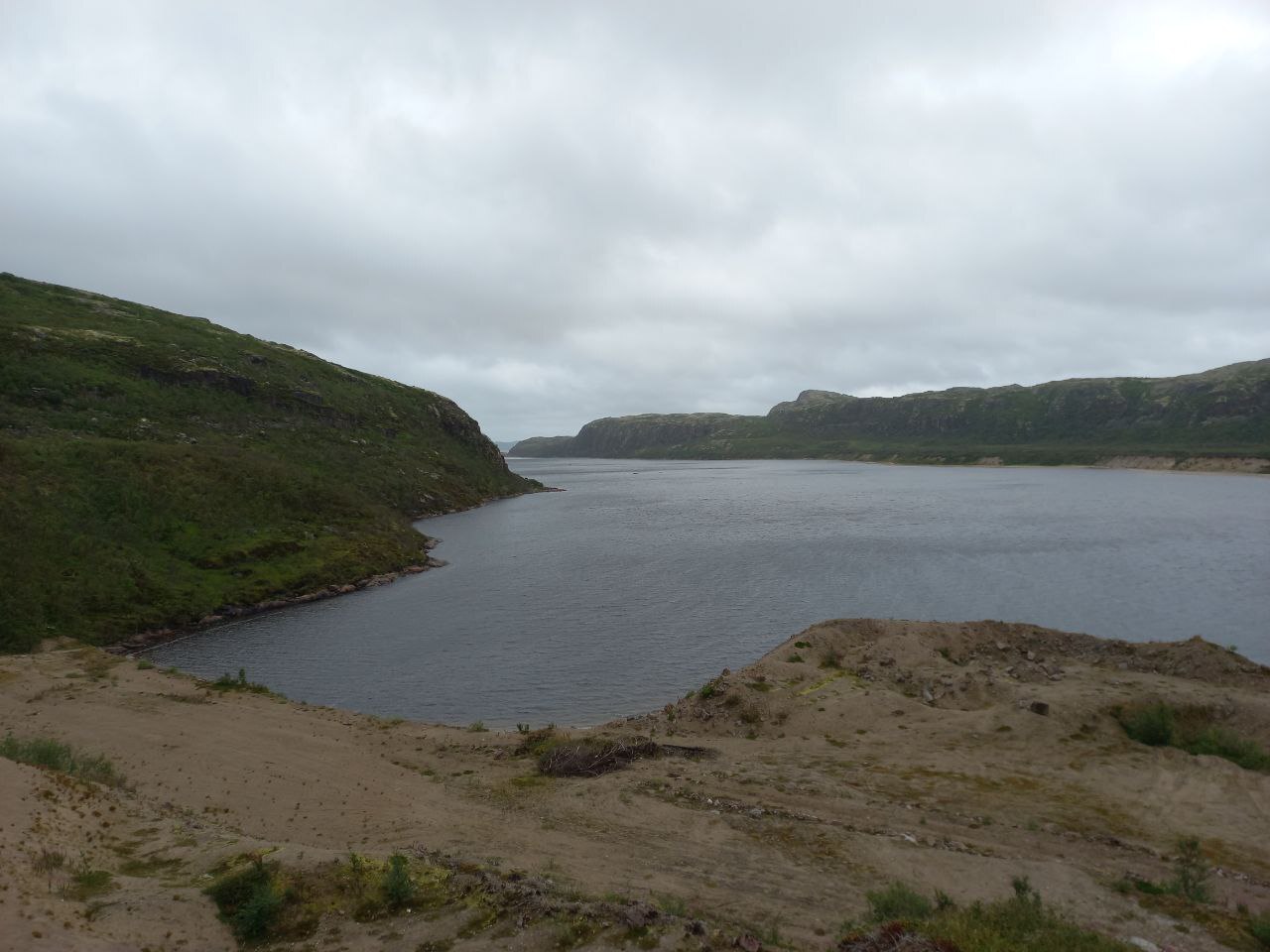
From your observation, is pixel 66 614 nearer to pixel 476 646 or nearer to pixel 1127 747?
pixel 476 646

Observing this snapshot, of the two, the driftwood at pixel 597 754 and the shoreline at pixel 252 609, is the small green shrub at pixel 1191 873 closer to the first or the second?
the driftwood at pixel 597 754

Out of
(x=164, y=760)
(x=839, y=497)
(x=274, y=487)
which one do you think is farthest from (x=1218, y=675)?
(x=839, y=497)

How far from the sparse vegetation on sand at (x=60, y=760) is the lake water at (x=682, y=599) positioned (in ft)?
49.5

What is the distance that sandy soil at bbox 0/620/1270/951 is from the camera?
14.6m

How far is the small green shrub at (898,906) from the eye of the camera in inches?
533

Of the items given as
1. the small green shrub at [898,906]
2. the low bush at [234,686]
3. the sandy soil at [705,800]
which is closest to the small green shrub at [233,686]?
the low bush at [234,686]

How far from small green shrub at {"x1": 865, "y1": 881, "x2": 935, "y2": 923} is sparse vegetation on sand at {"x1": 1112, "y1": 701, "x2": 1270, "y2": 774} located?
18.2 meters

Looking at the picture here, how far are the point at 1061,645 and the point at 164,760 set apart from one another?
145ft

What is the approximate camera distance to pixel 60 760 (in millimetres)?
21516

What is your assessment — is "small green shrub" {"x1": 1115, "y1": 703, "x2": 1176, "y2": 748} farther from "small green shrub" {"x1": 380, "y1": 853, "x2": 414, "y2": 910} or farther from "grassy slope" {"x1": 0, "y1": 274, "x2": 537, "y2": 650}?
"grassy slope" {"x1": 0, "y1": 274, "x2": 537, "y2": 650}

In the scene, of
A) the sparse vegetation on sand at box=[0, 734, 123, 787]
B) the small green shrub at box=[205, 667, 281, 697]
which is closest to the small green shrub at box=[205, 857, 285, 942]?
the sparse vegetation on sand at box=[0, 734, 123, 787]

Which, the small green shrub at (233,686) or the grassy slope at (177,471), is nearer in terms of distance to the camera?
the small green shrub at (233,686)

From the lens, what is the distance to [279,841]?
18.6 metres

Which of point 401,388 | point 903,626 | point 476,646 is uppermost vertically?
point 401,388
